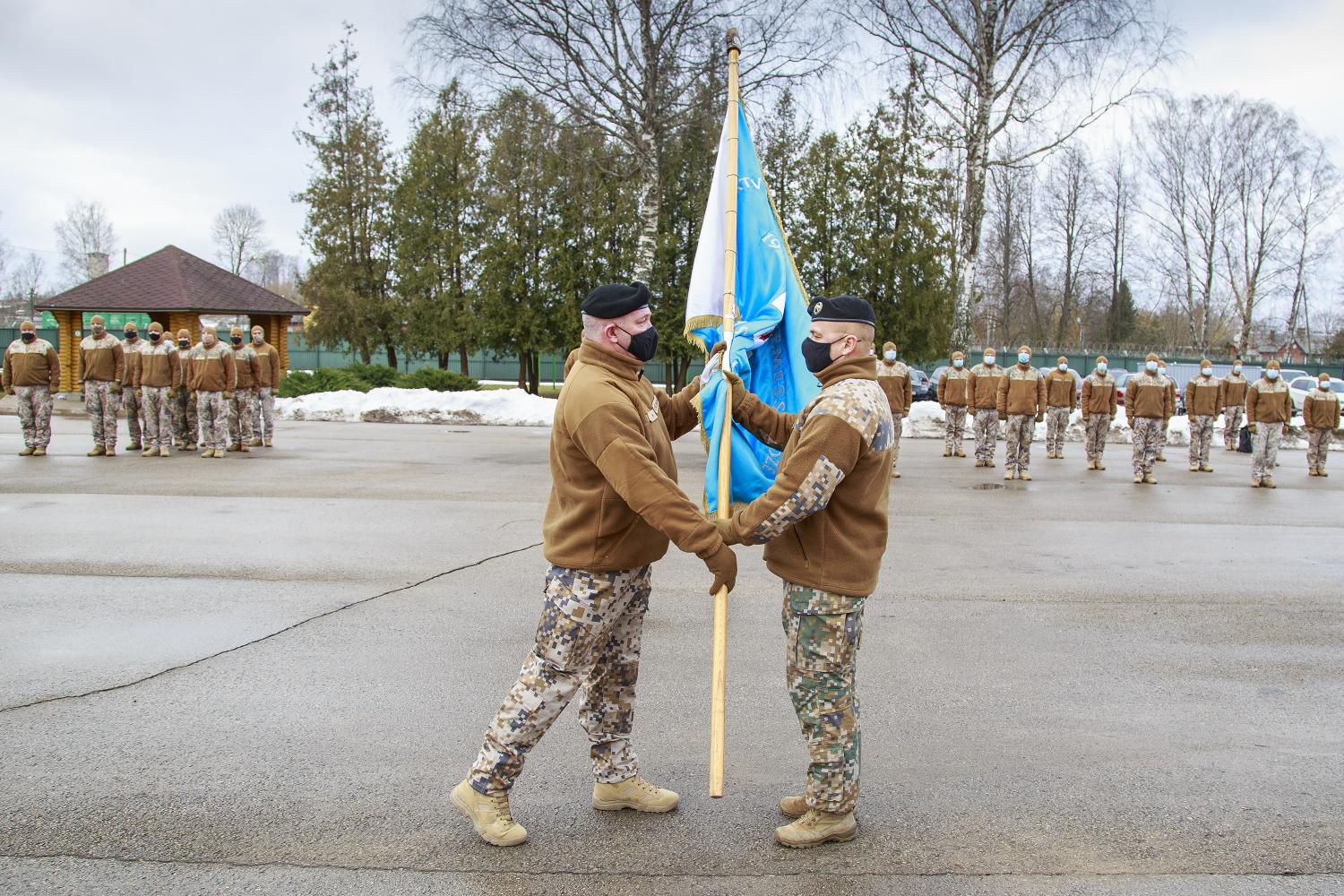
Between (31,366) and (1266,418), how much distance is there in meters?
19.8

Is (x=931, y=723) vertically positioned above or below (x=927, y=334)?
below

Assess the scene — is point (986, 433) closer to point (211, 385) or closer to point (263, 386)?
point (263, 386)

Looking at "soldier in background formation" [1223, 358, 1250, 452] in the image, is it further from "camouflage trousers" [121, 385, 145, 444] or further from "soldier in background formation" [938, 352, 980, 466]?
"camouflage trousers" [121, 385, 145, 444]

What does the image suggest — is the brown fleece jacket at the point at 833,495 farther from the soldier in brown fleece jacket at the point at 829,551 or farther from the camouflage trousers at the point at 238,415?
the camouflage trousers at the point at 238,415

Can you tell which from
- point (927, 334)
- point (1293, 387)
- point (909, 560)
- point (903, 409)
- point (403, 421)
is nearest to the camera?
point (909, 560)

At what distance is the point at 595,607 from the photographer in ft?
12.3

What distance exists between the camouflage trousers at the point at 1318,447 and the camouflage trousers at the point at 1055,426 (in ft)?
13.4

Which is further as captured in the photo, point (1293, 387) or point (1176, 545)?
point (1293, 387)

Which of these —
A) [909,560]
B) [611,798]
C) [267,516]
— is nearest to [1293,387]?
[909,560]

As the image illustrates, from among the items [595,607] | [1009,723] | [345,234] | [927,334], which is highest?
[345,234]

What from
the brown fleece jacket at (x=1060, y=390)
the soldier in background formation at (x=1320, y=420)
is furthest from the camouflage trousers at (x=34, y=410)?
the soldier in background formation at (x=1320, y=420)

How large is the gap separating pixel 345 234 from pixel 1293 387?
33.2 m

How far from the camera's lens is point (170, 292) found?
1224 inches

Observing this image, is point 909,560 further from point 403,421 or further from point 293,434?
point 403,421
